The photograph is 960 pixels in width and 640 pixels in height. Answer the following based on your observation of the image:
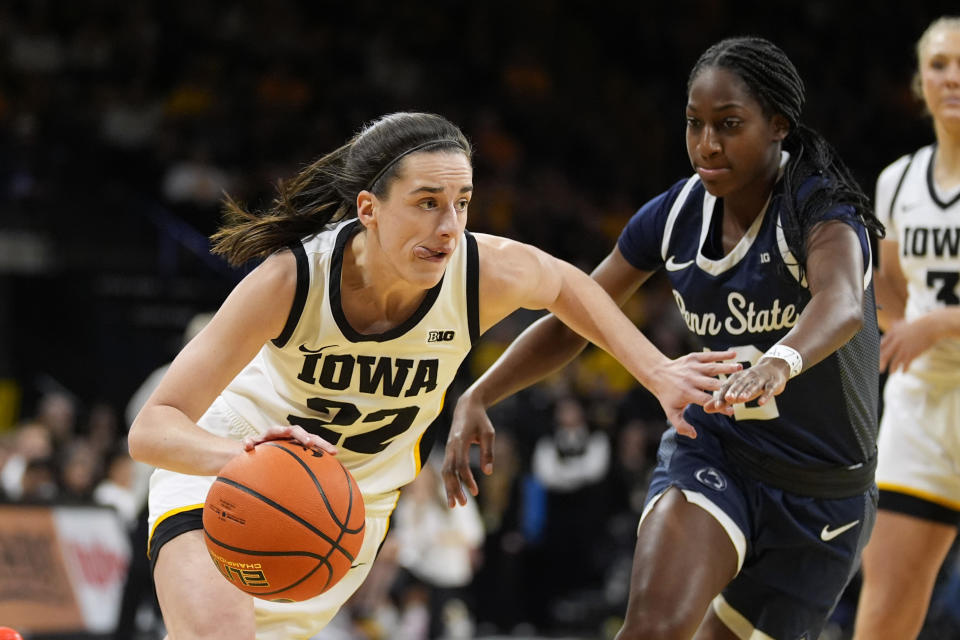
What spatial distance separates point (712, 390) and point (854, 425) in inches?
25.6

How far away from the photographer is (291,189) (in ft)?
12.3

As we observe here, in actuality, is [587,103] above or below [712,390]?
above

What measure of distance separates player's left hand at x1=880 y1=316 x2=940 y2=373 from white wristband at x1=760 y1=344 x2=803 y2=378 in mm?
1092

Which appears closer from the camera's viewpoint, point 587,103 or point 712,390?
point 712,390

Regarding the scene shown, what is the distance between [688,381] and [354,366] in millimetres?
965

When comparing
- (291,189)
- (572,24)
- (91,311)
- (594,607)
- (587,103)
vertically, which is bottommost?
(594,607)

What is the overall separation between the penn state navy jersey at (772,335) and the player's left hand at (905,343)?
24 centimetres

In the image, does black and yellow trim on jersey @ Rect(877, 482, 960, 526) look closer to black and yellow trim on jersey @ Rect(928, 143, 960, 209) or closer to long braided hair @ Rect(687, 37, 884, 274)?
black and yellow trim on jersey @ Rect(928, 143, 960, 209)

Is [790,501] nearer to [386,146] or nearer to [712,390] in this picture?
[712,390]

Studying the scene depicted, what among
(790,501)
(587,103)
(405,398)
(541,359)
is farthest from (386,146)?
(587,103)

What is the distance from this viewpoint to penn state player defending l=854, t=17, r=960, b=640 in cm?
436

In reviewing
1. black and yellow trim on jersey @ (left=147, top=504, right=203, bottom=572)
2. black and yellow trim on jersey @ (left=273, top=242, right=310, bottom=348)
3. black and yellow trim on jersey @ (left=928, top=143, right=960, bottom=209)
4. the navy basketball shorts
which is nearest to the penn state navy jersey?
the navy basketball shorts

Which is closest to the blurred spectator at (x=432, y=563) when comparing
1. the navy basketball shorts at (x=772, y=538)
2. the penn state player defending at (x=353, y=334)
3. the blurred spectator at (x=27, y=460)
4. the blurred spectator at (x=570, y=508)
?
the blurred spectator at (x=570, y=508)

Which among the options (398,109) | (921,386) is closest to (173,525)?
(921,386)
